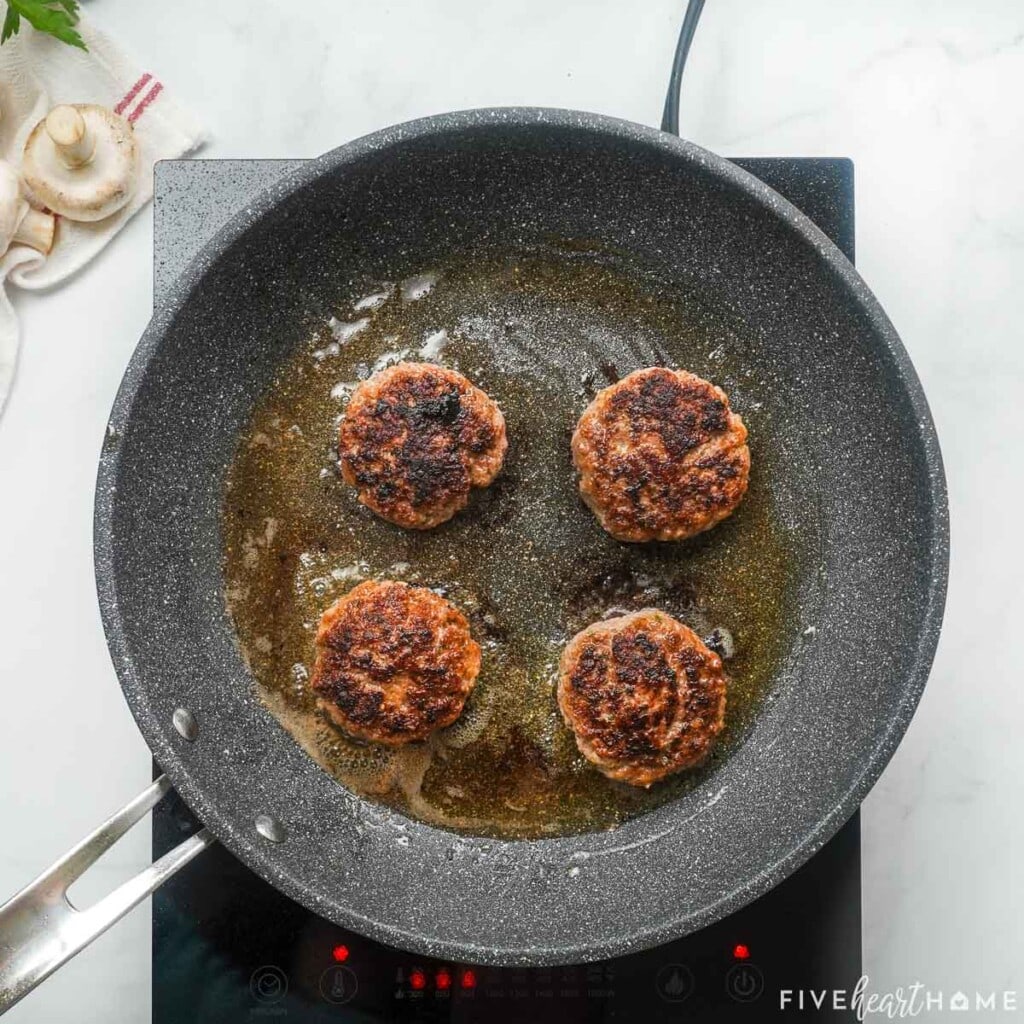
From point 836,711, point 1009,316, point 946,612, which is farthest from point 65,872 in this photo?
point 1009,316

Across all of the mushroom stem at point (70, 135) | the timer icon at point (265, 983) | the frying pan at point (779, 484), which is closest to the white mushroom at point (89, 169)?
the mushroom stem at point (70, 135)

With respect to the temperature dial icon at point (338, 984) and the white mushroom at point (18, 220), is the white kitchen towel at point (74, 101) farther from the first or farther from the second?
the temperature dial icon at point (338, 984)

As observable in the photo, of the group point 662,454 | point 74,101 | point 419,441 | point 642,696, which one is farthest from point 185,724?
point 74,101

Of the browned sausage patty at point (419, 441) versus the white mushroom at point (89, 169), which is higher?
the white mushroom at point (89, 169)

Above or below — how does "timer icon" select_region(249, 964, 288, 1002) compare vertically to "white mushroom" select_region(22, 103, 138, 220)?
below

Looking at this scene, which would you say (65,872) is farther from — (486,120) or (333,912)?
(486,120)

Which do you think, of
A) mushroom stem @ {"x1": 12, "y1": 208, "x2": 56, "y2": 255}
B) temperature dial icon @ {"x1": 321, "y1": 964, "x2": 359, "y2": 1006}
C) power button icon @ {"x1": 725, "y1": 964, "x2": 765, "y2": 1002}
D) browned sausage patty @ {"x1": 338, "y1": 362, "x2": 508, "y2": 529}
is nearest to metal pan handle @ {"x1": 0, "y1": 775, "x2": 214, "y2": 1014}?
temperature dial icon @ {"x1": 321, "y1": 964, "x2": 359, "y2": 1006}

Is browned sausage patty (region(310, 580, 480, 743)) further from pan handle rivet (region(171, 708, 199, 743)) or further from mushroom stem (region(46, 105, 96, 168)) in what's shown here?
mushroom stem (region(46, 105, 96, 168))
